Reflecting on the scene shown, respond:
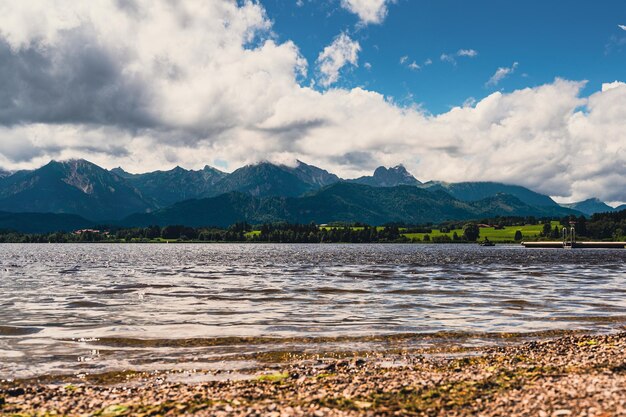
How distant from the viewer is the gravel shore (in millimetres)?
17844

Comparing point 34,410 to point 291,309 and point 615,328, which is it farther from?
point 615,328

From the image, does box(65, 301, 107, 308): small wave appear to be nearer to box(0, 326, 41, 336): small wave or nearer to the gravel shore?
box(0, 326, 41, 336): small wave

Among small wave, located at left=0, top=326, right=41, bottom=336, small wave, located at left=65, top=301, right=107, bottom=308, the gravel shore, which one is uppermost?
the gravel shore

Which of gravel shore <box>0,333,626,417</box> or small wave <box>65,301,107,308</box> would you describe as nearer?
gravel shore <box>0,333,626,417</box>

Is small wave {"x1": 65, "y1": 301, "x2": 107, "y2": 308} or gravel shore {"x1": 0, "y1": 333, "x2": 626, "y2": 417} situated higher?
gravel shore {"x1": 0, "y1": 333, "x2": 626, "y2": 417}

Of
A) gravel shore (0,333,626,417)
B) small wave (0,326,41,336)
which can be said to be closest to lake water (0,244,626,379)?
small wave (0,326,41,336)

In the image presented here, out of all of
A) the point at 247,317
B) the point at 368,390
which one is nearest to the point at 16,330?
the point at 247,317

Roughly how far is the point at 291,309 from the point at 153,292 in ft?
83.1

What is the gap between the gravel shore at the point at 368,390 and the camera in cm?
1784

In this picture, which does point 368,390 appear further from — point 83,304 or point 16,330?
point 83,304

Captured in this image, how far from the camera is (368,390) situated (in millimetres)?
20641

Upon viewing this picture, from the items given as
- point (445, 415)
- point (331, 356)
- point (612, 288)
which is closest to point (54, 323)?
point (331, 356)

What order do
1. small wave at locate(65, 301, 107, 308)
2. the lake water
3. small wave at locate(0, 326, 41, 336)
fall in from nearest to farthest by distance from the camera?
the lake water → small wave at locate(0, 326, 41, 336) → small wave at locate(65, 301, 107, 308)

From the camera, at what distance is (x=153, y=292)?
222ft
